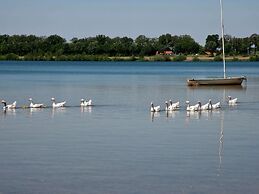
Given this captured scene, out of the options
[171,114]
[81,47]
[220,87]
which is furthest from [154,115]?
[81,47]

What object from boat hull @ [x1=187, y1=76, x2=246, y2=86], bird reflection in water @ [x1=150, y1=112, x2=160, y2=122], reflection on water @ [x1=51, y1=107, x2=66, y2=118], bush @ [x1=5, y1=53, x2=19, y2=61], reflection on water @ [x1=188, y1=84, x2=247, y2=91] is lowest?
reflection on water @ [x1=188, y1=84, x2=247, y2=91]

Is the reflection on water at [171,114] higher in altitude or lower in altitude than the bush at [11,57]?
lower

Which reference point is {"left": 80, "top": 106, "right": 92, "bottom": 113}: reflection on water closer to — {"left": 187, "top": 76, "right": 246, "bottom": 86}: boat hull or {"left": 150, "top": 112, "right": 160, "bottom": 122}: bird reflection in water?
{"left": 150, "top": 112, "right": 160, "bottom": 122}: bird reflection in water

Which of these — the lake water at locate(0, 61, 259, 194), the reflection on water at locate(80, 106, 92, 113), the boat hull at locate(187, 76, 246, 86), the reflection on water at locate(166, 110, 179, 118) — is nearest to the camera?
the lake water at locate(0, 61, 259, 194)

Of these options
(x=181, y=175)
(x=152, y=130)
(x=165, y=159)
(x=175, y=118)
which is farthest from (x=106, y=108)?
(x=181, y=175)

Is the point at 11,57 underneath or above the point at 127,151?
above

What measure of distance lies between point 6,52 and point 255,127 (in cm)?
17066

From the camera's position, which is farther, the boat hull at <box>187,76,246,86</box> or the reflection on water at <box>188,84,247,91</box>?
the boat hull at <box>187,76,246,86</box>

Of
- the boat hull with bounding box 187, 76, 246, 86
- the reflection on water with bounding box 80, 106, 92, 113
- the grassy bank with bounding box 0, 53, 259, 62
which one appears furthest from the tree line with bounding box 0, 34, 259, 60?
the reflection on water with bounding box 80, 106, 92, 113

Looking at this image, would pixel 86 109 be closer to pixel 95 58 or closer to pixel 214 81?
pixel 214 81

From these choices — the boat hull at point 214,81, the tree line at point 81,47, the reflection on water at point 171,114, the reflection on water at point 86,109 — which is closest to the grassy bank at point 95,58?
the tree line at point 81,47

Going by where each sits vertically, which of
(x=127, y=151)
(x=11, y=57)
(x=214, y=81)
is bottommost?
(x=127, y=151)

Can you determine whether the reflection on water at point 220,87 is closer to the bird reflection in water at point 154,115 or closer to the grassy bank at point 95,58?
the bird reflection in water at point 154,115

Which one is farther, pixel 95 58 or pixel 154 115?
pixel 95 58
